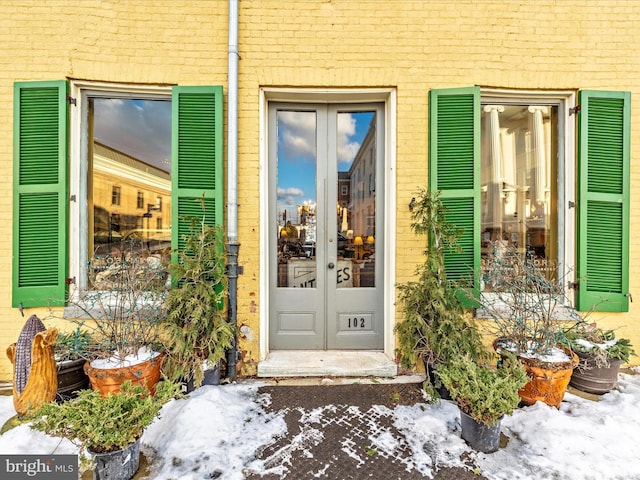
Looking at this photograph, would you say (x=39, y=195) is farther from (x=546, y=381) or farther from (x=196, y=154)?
(x=546, y=381)

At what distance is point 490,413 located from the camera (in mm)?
1973

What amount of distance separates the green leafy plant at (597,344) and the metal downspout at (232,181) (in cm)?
300

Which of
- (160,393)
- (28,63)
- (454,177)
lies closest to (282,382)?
(160,393)

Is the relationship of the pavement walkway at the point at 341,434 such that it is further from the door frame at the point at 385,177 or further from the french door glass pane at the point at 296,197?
the french door glass pane at the point at 296,197

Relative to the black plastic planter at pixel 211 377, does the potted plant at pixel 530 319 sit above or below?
above

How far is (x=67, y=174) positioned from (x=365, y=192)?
119 inches

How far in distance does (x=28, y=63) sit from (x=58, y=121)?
644mm

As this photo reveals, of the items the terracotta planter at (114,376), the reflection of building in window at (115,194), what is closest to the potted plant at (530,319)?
the terracotta planter at (114,376)

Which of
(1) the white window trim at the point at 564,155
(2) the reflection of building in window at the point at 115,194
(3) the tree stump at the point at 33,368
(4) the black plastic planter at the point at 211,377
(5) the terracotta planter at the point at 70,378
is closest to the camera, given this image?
(3) the tree stump at the point at 33,368

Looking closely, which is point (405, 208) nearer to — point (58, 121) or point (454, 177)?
point (454, 177)

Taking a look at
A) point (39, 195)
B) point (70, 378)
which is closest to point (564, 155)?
point (70, 378)

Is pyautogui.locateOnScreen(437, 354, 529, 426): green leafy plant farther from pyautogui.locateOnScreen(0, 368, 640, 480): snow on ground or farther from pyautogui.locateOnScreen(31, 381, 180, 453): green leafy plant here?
pyautogui.locateOnScreen(31, 381, 180, 453): green leafy plant

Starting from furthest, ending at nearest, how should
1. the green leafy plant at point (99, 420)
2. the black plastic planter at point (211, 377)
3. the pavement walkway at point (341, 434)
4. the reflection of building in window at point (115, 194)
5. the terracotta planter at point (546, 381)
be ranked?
the reflection of building in window at point (115, 194) → the black plastic planter at point (211, 377) → the terracotta planter at point (546, 381) → the pavement walkway at point (341, 434) → the green leafy plant at point (99, 420)

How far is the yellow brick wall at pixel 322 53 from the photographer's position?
306 cm
